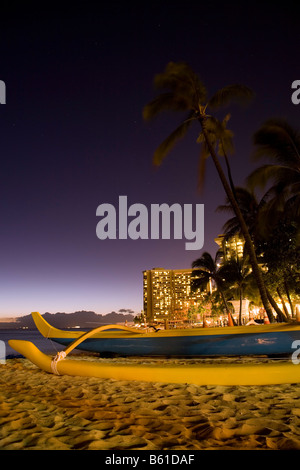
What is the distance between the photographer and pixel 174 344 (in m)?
5.95

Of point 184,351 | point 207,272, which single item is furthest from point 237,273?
point 184,351

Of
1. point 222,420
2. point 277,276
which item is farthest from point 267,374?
point 277,276

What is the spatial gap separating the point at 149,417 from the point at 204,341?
3.42m

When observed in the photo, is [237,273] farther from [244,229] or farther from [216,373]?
[216,373]

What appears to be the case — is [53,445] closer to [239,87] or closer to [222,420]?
[222,420]

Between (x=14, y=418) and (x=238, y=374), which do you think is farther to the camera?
(x=238, y=374)

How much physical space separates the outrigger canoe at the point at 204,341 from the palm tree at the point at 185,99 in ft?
14.7

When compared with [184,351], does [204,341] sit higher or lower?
higher

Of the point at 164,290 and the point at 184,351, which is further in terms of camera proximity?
the point at 164,290

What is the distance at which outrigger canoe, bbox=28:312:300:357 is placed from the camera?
5.00 metres

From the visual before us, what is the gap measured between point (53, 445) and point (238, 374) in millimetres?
2153

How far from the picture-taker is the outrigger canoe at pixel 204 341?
5000 mm

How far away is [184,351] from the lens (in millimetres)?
5934
